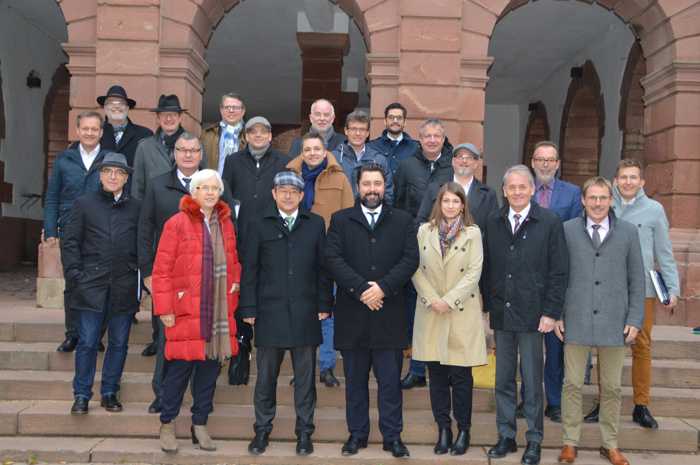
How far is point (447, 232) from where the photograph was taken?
15.7ft

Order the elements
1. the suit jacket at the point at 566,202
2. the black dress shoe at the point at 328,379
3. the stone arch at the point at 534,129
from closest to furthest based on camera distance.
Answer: the suit jacket at the point at 566,202 < the black dress shoe at the point at 328,379 < the stone arch at the point at 534,129

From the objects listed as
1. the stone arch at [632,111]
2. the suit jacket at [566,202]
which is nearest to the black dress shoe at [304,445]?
the suit jacket at [566,202]

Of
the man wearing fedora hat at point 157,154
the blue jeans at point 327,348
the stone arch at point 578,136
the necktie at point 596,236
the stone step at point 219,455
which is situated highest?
the stone arch at point 578,136

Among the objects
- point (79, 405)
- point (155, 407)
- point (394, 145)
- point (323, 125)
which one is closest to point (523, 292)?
point (394, 145)

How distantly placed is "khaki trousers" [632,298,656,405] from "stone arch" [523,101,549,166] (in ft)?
36.3

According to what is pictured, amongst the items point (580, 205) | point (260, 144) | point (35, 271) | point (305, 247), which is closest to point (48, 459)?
point (305, 247)

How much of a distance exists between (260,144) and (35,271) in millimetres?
8275

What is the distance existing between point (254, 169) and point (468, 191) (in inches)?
61.9

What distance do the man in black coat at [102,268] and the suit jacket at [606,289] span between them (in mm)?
2931

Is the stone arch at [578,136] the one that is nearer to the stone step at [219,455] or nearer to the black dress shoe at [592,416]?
the black dress shoe at [592,416]

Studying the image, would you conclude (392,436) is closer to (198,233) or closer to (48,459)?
(198,233)

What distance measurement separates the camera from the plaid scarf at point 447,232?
15.7 ft

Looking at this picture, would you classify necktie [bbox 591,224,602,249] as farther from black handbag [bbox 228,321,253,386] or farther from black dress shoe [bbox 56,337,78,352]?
black dress shoe [bbox 56,337,78,352]

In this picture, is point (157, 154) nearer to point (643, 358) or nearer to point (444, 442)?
point (444, 442)
